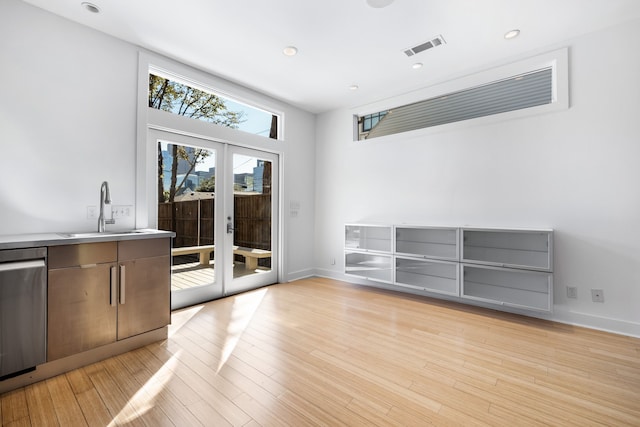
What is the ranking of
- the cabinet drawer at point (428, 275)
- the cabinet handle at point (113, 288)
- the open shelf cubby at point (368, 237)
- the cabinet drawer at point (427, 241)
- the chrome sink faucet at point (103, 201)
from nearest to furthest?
the cabinet handle at point (113, 288) → the chrome sink faucet at point (103, 201) → the cabinet drawer at point (428, 275) → the cabinet drawer at point (427, 241) → the open shelf cubby at point (368, 237)

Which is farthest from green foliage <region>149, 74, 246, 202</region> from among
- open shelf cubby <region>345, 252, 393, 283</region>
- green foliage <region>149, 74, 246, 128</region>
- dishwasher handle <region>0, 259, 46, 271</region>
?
open shelf cubby <region>345, 252, 393, 283</region>

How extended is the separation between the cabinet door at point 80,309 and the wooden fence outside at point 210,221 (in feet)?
3.52

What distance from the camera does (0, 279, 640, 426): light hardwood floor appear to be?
162cm

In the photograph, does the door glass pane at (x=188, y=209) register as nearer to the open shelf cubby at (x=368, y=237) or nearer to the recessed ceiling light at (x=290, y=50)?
the recessed ceiling light at (x=290, y=50)

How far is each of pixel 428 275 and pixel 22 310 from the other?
4.04 metres

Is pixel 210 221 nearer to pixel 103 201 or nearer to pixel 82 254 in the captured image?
pixel 103 201

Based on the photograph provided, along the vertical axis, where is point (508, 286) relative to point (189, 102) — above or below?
below

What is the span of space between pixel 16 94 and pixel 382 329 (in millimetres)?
3890

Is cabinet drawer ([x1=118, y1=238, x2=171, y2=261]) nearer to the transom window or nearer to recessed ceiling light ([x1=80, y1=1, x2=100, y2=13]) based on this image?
the transom window

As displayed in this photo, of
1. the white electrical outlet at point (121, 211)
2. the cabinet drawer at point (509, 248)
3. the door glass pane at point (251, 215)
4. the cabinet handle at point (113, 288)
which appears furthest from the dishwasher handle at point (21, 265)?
the cabinet drawer at point (509, 248)

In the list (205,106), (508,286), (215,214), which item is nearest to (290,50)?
(205,106)

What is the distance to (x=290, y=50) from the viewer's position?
3115mm

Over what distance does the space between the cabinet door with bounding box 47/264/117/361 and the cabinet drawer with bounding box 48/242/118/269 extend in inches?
1.7

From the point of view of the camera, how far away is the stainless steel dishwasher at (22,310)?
70.6 inches
